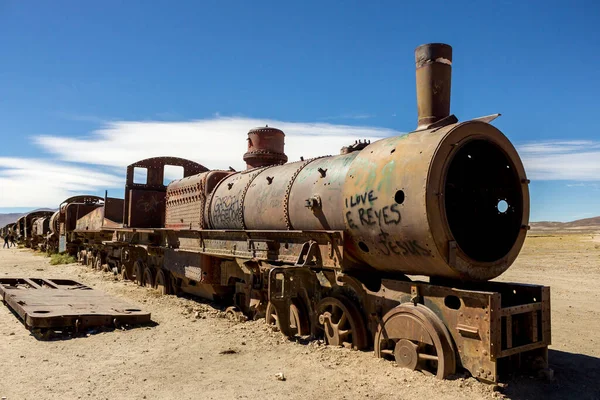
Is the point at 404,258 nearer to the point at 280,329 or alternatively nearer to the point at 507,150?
the point at 507,150

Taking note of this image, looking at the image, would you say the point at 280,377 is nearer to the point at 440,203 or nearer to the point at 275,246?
the point at 275,246

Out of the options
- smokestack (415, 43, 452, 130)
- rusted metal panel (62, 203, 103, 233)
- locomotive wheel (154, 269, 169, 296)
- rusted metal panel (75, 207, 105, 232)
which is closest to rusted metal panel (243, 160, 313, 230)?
smokestack (415, 43, 452, 130)

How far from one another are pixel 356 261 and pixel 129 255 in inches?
398

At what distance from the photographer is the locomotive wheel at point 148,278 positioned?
13172mm

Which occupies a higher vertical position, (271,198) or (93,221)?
(271,198)

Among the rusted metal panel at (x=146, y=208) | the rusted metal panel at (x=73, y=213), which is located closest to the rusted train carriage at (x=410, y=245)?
the rusted metal panel at (x=146, y=208)

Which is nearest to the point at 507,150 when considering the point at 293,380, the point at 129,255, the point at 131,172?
the point at 293,380

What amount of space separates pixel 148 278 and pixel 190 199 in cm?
373

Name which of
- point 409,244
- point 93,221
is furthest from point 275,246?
point 93,221

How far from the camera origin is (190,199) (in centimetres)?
1097

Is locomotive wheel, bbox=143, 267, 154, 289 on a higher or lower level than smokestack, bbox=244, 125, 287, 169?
lower

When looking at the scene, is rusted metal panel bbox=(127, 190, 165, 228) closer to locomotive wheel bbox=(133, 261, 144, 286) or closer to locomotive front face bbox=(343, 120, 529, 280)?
locomotive wheel bbox=(133, 261, 144, 286)

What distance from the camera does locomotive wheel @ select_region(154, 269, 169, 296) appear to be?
39.6ft

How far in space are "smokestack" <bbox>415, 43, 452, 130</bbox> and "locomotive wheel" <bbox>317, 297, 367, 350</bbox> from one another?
8.71ft
